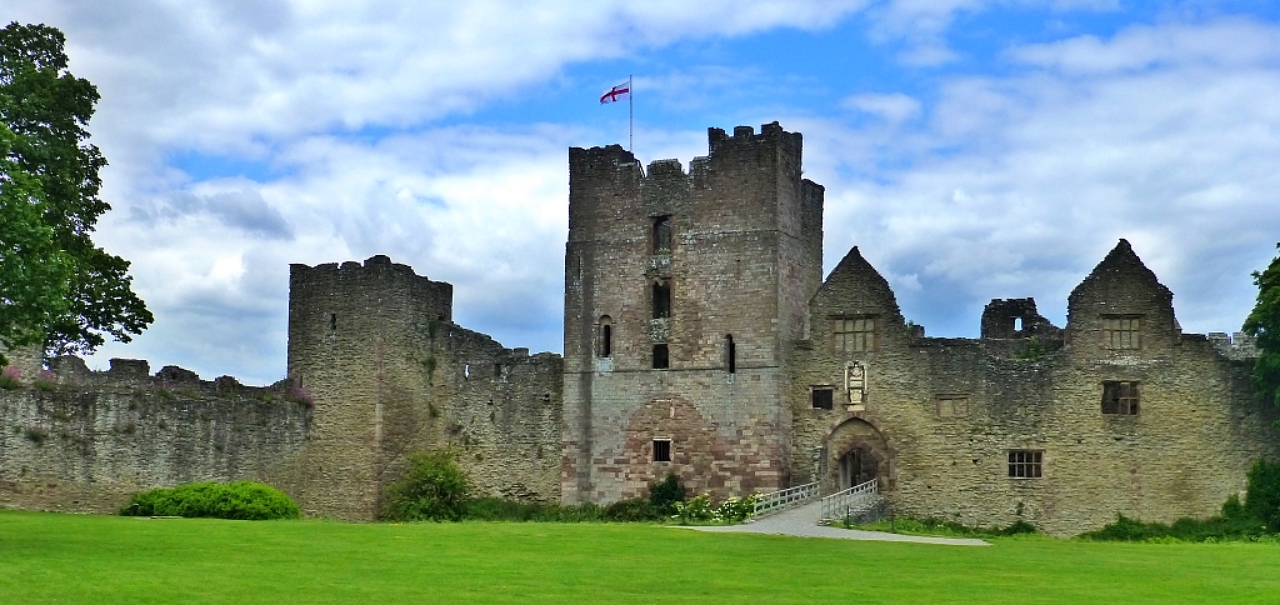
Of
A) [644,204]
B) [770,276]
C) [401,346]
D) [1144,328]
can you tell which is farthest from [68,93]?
[1144,328]

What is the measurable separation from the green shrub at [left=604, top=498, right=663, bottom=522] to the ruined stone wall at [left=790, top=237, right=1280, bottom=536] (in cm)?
493

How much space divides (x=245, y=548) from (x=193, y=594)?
797cm

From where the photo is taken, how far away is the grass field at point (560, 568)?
73.0 ft

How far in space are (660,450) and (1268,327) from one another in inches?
735

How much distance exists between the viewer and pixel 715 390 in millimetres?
50625

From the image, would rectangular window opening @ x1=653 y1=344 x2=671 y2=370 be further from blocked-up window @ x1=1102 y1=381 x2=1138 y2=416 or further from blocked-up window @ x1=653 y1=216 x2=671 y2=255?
blocked-up window @ x1=1102 y1=381 x2=1138 y2=416

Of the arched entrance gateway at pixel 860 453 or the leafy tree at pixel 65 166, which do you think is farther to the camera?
the arched entrance gateway at pixel 860 453

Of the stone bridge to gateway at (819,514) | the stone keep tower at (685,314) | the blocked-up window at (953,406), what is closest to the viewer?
the stone bridge to gateway at (819,514)

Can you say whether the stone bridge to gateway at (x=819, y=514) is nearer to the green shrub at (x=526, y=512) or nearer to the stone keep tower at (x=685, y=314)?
the stone keep tower at (x=685, y=314)

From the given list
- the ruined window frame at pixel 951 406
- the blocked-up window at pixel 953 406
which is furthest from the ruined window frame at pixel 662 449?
the blocked-up window at pixel 953 406

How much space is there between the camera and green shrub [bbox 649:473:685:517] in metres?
49.7

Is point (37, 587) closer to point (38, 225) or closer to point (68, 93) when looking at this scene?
point (38, 225)

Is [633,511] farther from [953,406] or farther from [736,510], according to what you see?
[953,406]

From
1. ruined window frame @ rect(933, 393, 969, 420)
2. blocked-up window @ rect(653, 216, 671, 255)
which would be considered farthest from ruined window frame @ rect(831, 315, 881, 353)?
blocked-up window @ rect(653, 216, 671, 255)
